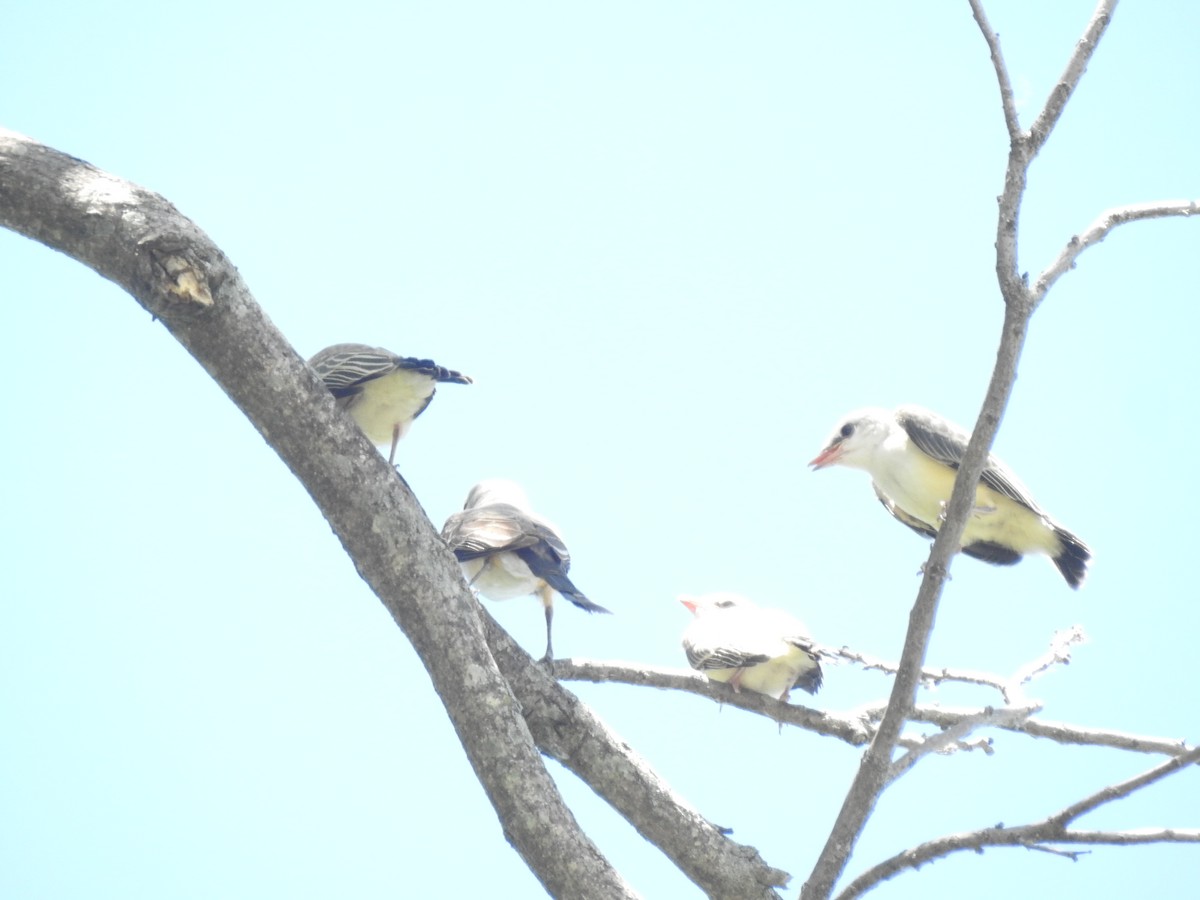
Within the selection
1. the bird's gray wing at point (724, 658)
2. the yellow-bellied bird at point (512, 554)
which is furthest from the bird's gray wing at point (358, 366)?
the bird's gray wing at point (724, 658)

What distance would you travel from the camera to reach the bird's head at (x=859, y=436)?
7.59 metres

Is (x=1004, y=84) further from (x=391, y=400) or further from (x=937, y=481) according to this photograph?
(x=937, y=481)

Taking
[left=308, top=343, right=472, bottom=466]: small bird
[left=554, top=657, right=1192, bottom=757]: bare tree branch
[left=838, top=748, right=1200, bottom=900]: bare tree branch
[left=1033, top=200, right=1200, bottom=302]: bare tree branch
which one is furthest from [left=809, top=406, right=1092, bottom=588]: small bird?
[left=838, top=748, right=1200, bottom=900]: bare tree branch

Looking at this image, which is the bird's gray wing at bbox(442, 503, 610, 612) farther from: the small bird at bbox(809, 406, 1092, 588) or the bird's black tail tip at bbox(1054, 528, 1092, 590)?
the bird's black tail tip at bbox(1054, 528, 1092, 590)

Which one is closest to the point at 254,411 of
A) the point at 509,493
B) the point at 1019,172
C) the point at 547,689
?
the point at 547,689

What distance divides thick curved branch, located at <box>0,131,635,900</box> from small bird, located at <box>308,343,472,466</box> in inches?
76.8

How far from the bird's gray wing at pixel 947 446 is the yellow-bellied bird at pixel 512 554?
96.7 inches

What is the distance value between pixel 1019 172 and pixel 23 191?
2.99m

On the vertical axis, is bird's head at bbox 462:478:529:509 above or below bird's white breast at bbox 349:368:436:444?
above

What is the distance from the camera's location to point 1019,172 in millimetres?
3443

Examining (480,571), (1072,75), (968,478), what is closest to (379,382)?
(480,571)

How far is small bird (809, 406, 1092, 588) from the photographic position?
7.29 metres

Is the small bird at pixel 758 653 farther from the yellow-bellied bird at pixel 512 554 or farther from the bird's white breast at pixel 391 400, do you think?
the bird's white breast at pixel 391 400

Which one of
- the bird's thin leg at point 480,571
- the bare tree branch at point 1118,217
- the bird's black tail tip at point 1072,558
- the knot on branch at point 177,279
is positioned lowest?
the knot on branch at point 177,279
